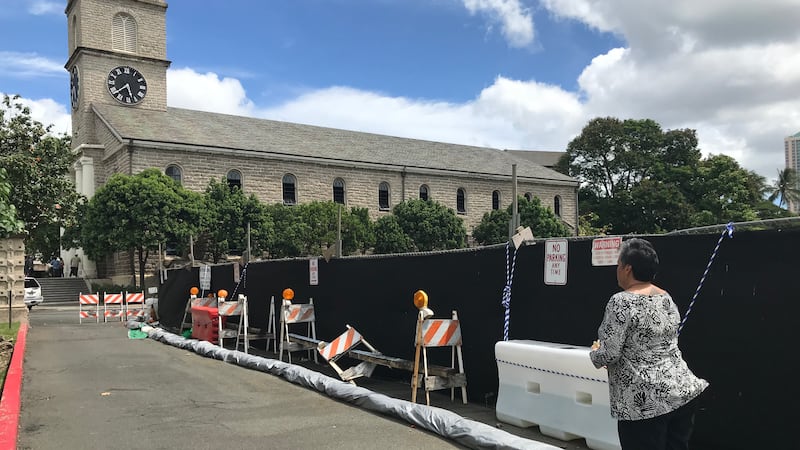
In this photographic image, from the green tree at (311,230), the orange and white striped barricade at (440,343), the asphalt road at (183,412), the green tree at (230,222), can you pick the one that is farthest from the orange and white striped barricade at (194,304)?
the green tree at (311,230)

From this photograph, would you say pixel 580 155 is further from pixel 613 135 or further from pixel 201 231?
pixel 201 231

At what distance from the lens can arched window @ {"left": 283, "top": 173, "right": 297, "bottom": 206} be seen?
48594 millimetres

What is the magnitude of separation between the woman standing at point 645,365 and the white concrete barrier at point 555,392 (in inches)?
74.1

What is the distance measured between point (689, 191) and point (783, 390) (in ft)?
229

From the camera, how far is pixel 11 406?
304 inches

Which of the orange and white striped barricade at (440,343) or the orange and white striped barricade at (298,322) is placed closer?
the orange and white striped barricade at (440,343)

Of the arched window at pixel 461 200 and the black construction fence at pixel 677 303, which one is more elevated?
the arched window at pixel 461 200

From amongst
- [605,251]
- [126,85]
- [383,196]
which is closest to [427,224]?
[383,196]

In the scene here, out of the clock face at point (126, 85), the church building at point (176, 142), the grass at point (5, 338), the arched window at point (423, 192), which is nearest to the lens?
the grass at point (5, 338)

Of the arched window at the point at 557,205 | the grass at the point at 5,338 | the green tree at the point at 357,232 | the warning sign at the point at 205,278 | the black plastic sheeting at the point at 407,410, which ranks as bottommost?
the grass at the point at 5,338

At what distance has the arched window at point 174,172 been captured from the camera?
42.8 meters

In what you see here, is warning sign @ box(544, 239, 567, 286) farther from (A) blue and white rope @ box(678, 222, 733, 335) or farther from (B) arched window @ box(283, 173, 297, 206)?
(B) arched window @ box(283, 173, 297, 206)

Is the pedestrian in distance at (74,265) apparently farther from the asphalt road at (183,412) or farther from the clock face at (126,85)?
the asphalt road at (183,412)

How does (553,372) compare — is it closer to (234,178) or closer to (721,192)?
(234,178)
